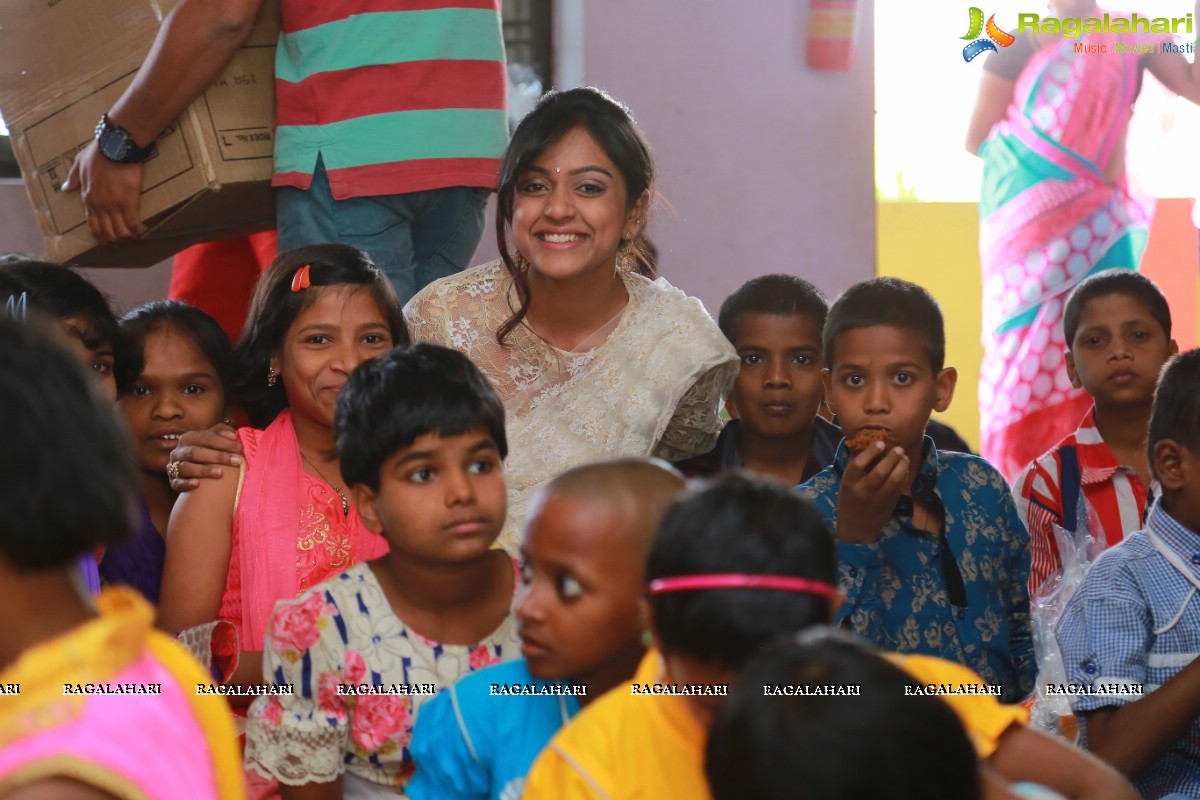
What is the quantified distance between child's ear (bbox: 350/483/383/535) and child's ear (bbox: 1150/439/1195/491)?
1366 mm

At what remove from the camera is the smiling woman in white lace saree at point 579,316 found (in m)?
2.80

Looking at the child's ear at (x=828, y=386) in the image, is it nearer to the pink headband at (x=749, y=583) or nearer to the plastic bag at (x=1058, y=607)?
the plastic bag at (x=1058, y=607)

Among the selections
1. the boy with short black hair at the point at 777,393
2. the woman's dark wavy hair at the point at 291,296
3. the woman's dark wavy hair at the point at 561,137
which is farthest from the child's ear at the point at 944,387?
the woman's dark wavy hair at the point at 291,296

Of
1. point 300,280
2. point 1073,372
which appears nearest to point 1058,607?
point 1073,372

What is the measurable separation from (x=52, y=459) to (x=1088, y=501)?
2493 mm

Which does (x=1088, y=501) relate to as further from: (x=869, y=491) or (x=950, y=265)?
(x=950, y=265)

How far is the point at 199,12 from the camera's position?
277 cm

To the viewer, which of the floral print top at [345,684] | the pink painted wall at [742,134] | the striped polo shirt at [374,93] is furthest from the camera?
the pink painted wall at [742,134]

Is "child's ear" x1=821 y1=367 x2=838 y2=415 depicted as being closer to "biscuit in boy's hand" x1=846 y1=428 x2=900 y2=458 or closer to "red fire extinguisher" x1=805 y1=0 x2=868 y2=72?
"biscuit in boy's hand" x1=846 y1=428 x2=900 y2=458

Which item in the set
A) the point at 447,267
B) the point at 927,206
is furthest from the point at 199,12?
the point at 927,206

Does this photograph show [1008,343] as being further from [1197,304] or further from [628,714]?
[628,714]

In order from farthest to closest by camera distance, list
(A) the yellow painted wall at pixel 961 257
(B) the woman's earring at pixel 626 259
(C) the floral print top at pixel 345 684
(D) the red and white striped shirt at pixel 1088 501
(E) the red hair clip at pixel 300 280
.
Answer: (A) the yellow painted wall at pixel 961 257
(B) the woman's earring at pixel 626 259
(D) the red and white striped shirt at pixel 1088 501
(E) the red hair clip at pixel 300 280
(C) the floral print top at pixel 345 684

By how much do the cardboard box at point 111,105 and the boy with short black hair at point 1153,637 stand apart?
1972mm

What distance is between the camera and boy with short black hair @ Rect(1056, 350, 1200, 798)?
2068mm
